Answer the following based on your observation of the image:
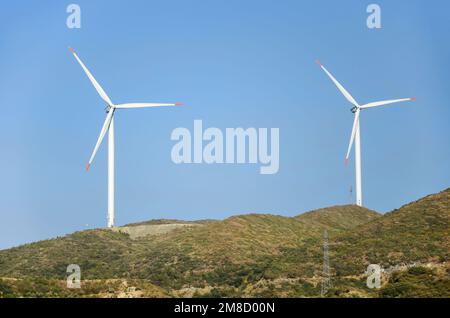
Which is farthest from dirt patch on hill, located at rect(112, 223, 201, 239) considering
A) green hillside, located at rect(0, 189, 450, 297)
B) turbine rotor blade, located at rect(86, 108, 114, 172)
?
turbine rotor blade, located at rect(86, 108, 114, 172)

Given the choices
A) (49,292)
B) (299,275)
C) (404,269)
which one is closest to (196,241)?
(299,275)

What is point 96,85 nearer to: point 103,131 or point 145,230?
point 103,131

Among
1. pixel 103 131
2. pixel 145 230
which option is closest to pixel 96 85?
pixel 103 131

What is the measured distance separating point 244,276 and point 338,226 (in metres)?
71.0

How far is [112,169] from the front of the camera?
138 m

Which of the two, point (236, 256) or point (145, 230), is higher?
point (145, 230)

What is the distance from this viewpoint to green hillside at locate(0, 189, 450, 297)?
88.2 metres

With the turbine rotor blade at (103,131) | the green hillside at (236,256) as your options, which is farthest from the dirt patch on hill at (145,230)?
the turbine rotor blade at (103,131)

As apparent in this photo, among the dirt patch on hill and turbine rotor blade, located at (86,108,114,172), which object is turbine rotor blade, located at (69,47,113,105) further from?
the dirt patch on hill

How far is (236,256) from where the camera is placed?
121 metres

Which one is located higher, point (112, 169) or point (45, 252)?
point (112, 169)

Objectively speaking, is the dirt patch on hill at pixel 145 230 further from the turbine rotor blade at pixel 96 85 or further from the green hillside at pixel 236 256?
the turbine rotor blade at pixel 96 85
